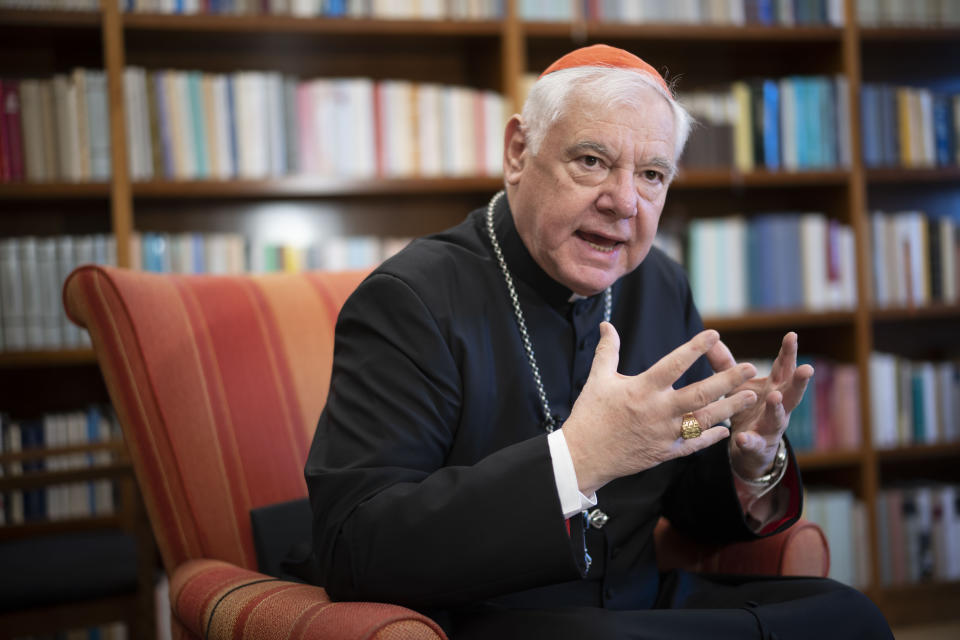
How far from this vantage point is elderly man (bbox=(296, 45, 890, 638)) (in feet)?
3.34

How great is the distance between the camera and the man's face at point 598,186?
4.03ft

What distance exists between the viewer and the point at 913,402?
3135mm

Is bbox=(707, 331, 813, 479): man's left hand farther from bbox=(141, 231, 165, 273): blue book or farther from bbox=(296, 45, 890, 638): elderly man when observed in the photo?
bbox=(141, 231, 165, 273): blue book

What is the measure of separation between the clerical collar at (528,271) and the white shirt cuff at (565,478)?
39cm

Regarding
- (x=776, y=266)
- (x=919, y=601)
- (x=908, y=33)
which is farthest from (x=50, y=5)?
(x=919, y=601)

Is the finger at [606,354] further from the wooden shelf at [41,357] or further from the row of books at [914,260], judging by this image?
the row of books at [914,260]

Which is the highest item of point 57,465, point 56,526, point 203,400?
point 203,400

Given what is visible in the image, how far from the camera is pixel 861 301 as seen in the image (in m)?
3.06

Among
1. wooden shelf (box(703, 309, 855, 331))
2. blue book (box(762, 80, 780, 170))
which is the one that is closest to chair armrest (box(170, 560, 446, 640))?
wooden shelf (box(703, 309, 855, 331))

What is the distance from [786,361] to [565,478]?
1.34 ft

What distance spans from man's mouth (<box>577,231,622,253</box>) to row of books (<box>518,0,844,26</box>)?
1.76 metres

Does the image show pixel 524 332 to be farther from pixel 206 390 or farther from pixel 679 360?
pixel 206 390

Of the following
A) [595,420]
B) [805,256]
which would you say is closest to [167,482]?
[595,420]

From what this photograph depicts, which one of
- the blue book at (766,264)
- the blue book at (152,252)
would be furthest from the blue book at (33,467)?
the blue book at (766,264)
